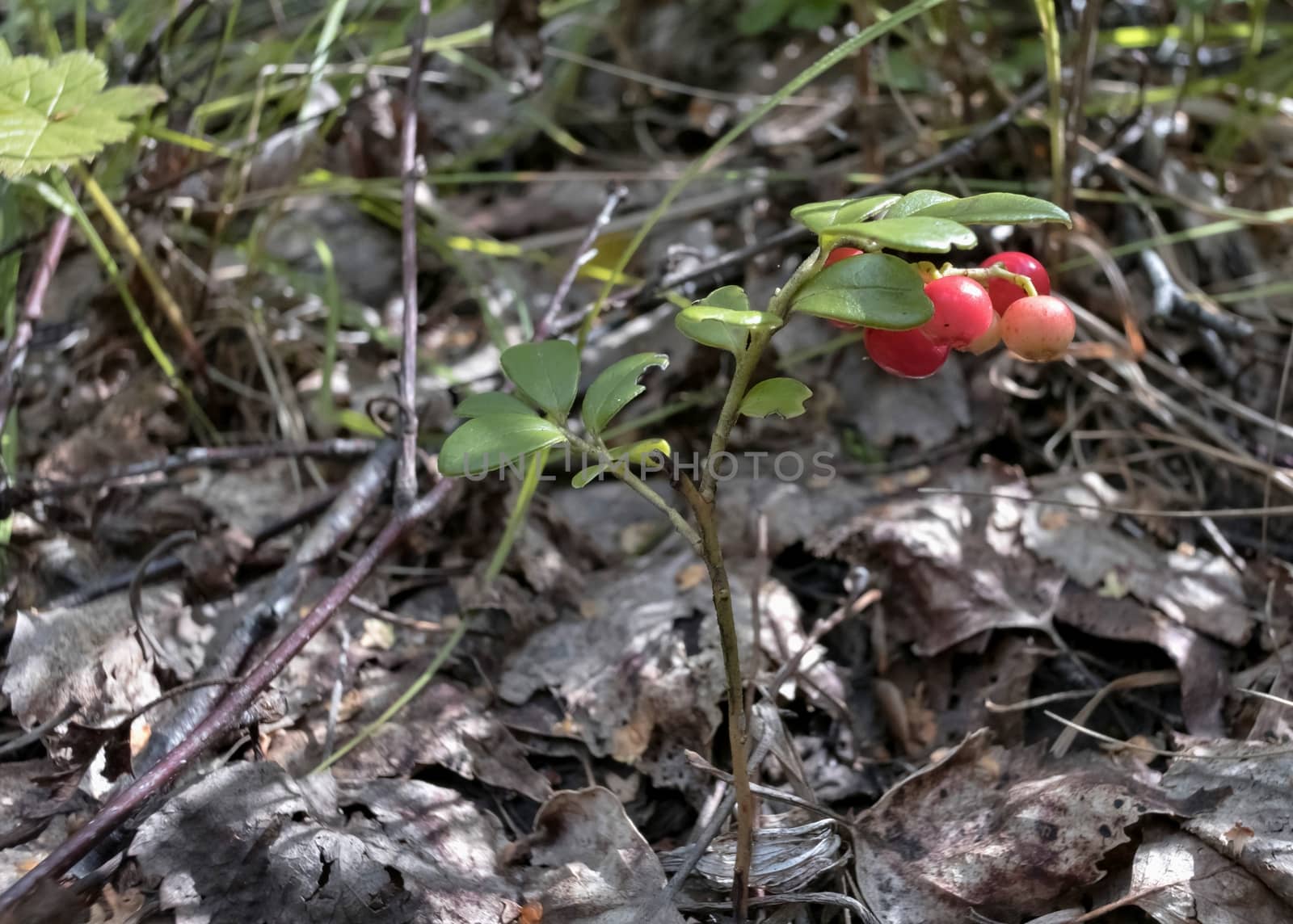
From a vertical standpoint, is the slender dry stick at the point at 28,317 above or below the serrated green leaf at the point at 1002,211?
below

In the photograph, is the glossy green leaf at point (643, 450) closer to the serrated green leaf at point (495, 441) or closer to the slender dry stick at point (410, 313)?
the serrated green leaf at point (495, 441)

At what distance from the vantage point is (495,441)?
90 cm

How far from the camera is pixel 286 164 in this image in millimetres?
2047

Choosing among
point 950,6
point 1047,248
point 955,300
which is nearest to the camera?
point 955,300

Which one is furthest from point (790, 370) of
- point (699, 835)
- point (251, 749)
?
point (251, 749)

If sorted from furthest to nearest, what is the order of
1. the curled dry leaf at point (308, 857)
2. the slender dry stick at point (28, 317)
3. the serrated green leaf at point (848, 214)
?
the slender dry stick at point (28, 317), the curled dry leaf at point (308, 857), the serrated green leaf at point (848, 214)

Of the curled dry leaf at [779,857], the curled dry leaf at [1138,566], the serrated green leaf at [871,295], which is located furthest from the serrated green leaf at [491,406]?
the curled dry leaf at [1138,566]

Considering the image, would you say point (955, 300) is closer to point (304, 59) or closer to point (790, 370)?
point (790, 370)

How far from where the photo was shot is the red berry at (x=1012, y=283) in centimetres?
92

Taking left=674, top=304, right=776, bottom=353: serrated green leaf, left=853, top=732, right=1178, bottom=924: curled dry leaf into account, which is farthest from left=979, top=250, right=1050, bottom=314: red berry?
left=853, top=732, right=1178, bottom=924: curled dry leaf

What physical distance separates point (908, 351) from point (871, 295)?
118mm

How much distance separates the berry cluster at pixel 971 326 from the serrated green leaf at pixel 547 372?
0.30 metres

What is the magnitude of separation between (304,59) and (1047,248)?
184 cm

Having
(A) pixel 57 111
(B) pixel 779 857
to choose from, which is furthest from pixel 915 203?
(A) pixel 57 111
